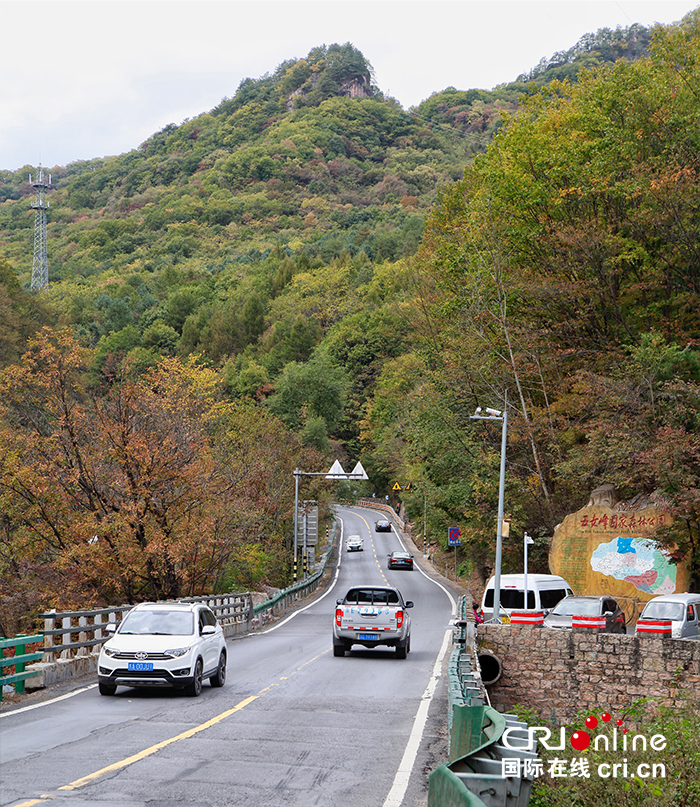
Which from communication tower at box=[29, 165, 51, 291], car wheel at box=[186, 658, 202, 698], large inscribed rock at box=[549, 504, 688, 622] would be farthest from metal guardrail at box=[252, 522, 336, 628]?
communication tower at box=[29, 165, 51, 291]

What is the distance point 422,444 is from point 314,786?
34.1m

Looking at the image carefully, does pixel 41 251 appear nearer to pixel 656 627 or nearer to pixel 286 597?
pixel 286 597

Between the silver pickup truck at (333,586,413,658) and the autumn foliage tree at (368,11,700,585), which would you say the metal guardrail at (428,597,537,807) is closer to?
the silver pickup truck at (333,586,413,658)

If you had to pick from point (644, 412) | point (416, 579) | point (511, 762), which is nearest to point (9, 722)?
point (511, 762)

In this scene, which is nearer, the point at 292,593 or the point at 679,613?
the point at 679,613

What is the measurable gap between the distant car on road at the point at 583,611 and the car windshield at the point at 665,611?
129 centimetres

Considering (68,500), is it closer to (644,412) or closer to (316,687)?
(316,687)

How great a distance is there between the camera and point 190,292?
12888cm

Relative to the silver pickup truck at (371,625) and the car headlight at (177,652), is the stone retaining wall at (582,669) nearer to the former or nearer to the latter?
the silver pickup truck at (371,625)

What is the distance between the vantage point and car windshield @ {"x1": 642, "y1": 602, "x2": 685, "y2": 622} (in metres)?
23.9

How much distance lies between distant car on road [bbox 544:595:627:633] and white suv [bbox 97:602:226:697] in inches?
516

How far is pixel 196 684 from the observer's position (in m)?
14.2

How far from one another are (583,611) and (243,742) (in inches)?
682

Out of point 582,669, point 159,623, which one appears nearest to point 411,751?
point 159,623
